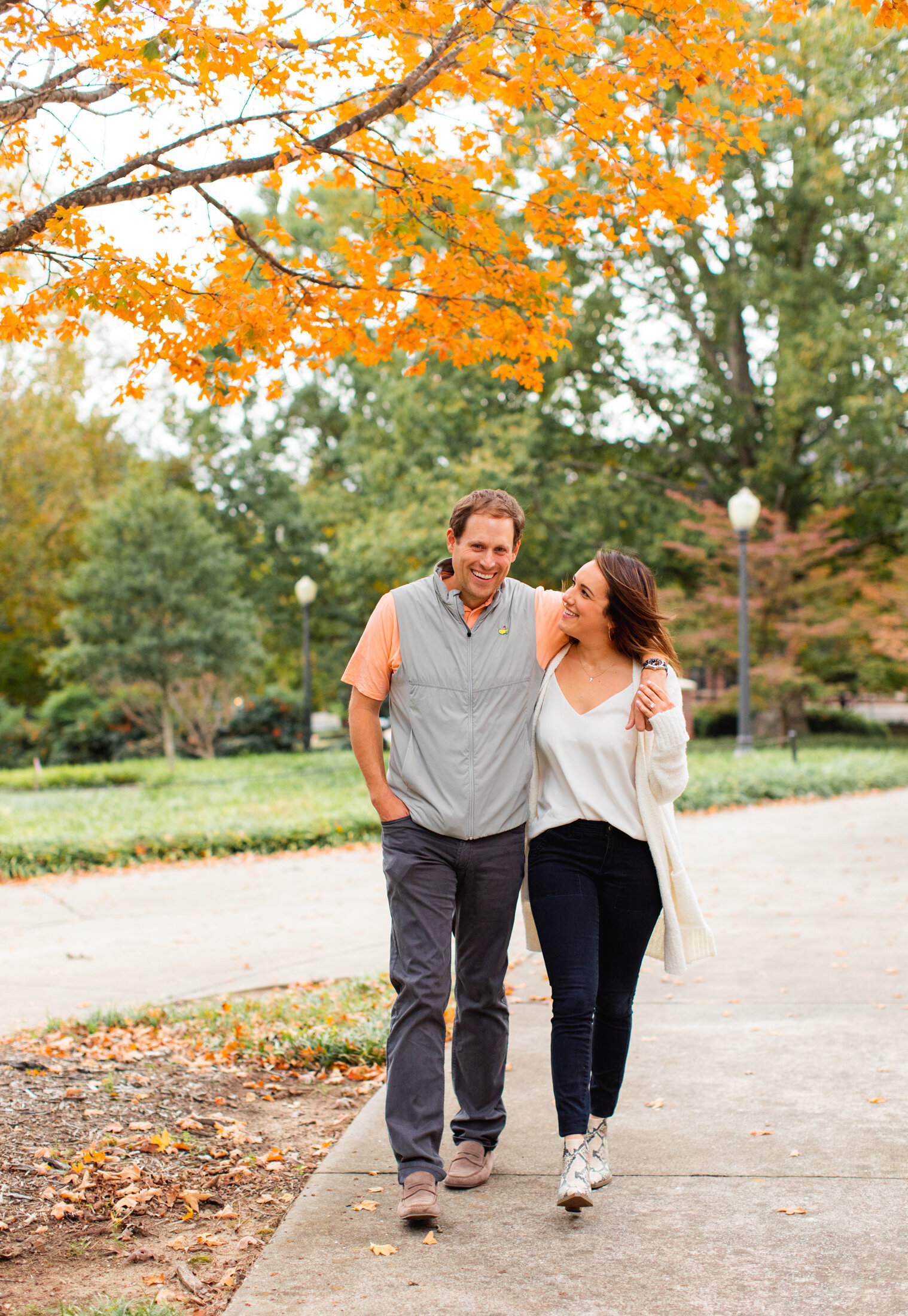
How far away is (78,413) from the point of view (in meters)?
31.1

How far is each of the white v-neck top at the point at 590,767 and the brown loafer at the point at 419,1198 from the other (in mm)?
950

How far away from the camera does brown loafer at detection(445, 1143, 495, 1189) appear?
3.40 meters

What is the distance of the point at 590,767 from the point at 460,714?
1.30ft

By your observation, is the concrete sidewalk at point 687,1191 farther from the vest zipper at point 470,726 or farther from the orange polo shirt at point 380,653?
the orange polo shirt at point 380,653

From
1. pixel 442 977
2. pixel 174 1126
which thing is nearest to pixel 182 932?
pixel 174 1126

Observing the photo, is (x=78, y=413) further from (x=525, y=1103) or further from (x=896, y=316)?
(x=525, y=1103)

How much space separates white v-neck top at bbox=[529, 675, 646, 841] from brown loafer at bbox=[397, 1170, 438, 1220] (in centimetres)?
95

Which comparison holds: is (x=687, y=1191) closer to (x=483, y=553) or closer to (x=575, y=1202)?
(x=575, y=1202)

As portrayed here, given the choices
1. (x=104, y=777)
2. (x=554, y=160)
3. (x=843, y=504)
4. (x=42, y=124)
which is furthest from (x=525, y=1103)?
(x=843, y=504)

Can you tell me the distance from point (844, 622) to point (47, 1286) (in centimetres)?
2037

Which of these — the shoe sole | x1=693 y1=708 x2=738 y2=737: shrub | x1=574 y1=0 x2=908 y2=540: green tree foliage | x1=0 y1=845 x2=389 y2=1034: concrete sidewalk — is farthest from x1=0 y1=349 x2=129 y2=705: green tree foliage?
the shoe sole

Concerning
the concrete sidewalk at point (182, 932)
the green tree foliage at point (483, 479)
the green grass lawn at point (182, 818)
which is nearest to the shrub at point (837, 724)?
the green tree foliage at point (483, 479)

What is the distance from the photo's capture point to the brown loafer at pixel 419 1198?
3074 mm

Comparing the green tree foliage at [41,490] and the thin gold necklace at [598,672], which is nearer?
the thin gold necklace at [598,672]
